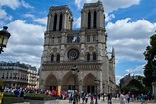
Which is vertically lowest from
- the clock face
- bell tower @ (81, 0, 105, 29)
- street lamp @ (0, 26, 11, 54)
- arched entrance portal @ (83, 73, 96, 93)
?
arched entrance portal @ (83, 73, 96, 93)

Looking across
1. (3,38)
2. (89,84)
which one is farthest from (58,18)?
(3,38)

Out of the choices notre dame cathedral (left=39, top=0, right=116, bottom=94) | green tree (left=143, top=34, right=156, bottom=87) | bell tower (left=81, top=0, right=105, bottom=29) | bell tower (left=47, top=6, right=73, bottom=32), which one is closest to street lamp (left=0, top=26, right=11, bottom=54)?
green tree (left=143, top=34, right=156, bottom=87)

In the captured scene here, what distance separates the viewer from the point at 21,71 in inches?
2781

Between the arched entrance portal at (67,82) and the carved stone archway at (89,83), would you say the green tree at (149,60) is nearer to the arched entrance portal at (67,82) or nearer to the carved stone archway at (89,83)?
the carved stone archway at (89,83)

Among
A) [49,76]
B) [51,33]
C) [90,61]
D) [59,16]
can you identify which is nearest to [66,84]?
[49,76]

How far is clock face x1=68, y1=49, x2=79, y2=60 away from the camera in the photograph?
2125 inches

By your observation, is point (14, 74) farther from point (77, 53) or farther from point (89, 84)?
point (89, 84)

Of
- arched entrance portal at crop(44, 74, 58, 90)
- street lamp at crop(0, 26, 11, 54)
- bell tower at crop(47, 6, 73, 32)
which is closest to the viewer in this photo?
street lamp at crop(0, 26, 11, 54)

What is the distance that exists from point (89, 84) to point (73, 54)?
9.12 m

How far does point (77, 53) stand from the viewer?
54.2 meters

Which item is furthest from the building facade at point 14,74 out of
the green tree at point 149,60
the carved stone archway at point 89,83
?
the green tree at point 149,60

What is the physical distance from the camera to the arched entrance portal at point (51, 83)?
2105 inches

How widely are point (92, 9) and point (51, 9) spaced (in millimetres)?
12354

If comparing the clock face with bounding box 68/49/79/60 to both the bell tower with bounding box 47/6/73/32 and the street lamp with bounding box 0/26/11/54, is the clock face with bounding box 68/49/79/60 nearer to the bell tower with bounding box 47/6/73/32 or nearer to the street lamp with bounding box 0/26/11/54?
the bell tower with bounding box 47/6/73/32
